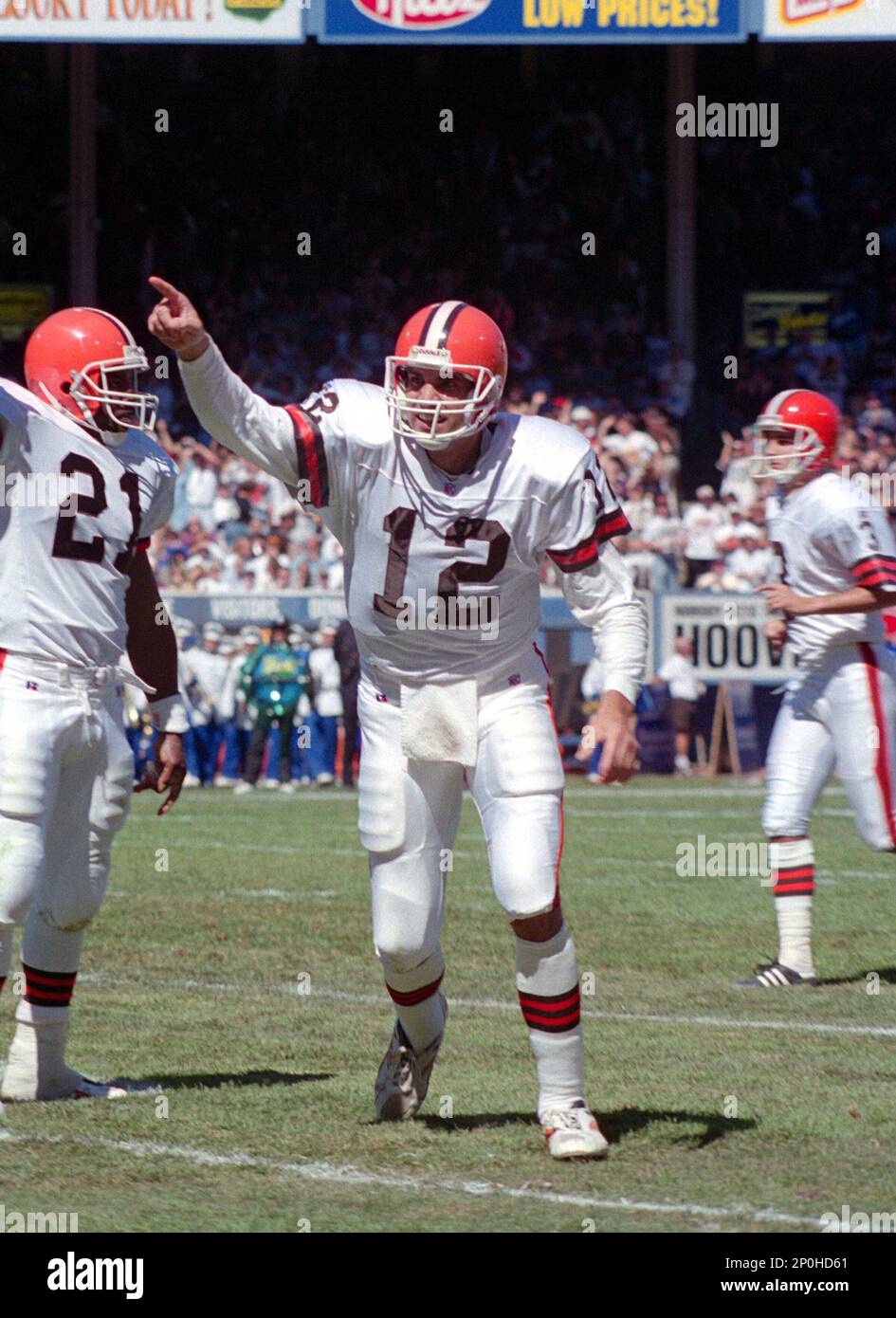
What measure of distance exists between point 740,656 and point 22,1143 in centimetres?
1366

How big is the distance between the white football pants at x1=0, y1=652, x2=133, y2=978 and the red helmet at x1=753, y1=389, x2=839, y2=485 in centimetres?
Answer: 348

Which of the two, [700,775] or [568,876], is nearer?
[568,876]

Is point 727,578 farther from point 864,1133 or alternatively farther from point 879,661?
point 864,1133

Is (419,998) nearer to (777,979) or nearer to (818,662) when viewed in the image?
(777,979)

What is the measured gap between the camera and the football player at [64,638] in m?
4.96

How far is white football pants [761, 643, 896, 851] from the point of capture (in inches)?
299

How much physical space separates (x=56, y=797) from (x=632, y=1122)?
1.63m

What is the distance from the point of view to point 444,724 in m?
4.88

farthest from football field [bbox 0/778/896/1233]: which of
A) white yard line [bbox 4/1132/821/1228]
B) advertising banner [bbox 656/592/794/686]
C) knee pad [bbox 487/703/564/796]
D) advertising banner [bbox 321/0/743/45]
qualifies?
advertising banner [bbox 321/0/743/45]

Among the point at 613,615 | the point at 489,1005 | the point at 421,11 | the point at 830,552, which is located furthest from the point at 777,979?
the point at 421,11

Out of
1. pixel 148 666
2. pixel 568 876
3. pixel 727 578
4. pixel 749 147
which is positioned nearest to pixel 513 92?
pixel 749 147

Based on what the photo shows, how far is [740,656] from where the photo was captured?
17984 millimetres

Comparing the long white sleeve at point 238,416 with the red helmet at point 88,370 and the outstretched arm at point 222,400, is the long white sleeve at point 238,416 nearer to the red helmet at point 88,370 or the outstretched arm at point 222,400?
the outstretched arm at point 222,400

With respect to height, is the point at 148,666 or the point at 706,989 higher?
the point at 148,666
